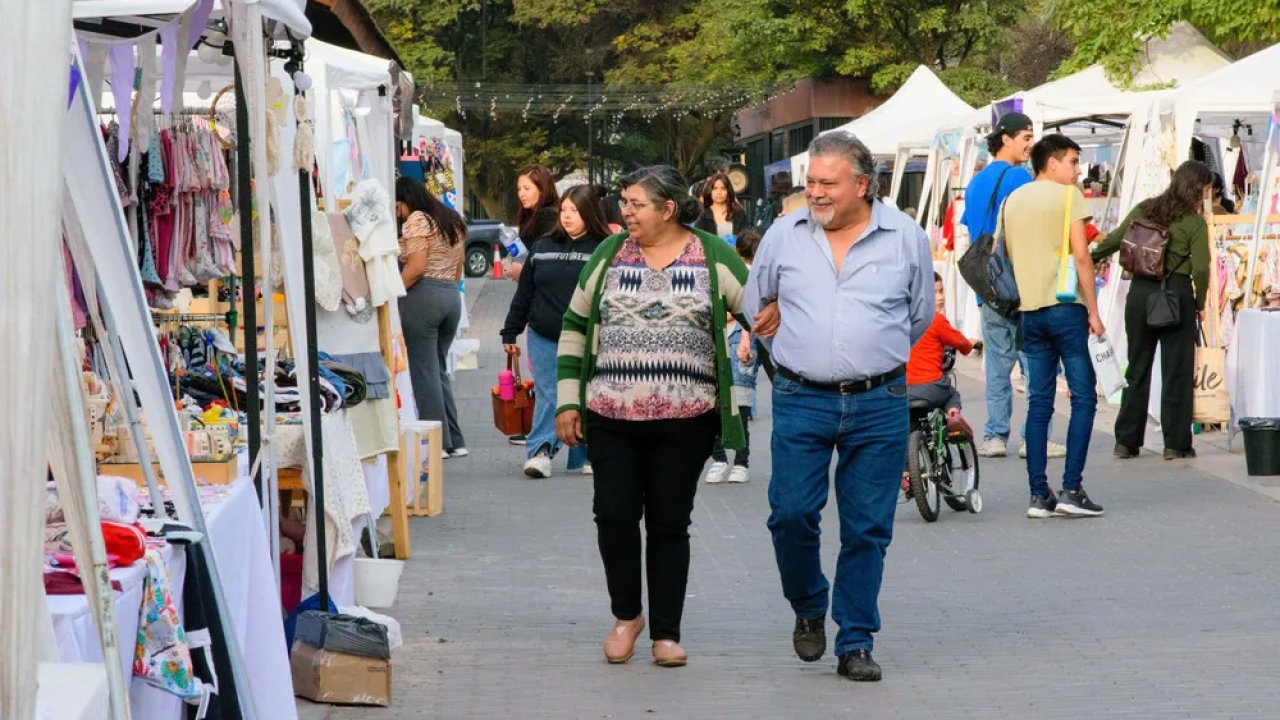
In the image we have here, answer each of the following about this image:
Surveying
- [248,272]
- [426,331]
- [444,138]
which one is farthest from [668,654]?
[444,138]

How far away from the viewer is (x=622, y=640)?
6.96 metres

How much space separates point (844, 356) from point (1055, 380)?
3.75m

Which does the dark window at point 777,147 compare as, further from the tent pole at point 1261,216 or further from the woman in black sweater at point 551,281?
the woman in black sweater at point 551,281

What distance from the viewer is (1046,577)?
857 cm

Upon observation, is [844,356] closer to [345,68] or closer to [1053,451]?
[345,68]

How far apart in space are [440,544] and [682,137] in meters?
51.2

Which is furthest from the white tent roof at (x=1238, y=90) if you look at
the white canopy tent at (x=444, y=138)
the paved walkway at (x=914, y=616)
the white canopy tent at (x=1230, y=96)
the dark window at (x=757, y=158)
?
the dark window at (x=757, y=158)

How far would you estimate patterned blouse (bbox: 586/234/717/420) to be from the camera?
6.71 m

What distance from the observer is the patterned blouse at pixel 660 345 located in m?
6.71

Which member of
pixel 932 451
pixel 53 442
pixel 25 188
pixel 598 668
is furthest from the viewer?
pixel 932 451

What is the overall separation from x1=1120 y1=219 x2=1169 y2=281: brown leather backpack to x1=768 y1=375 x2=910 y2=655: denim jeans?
231 inches

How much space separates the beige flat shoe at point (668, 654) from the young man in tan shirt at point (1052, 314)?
11.9ft

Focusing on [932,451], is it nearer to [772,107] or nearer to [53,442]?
[53,442]

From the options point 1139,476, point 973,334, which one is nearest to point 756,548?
point 1139,476
